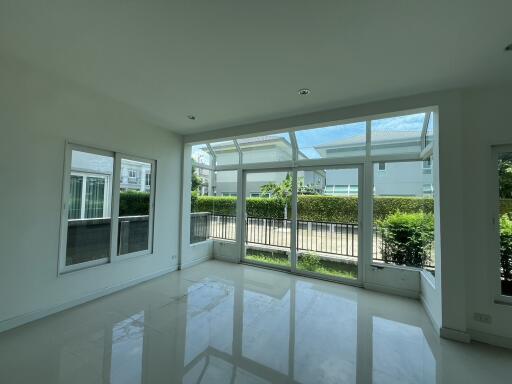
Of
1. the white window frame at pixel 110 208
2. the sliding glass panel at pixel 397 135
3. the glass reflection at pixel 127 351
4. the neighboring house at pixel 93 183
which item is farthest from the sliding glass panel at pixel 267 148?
the glass reflection at pixel 127 351

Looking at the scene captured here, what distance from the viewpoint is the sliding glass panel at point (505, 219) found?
2479 mm

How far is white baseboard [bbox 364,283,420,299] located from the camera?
340 centimetres

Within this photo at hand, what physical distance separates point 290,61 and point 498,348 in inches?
139

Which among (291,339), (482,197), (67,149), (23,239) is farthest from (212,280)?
(482,197)

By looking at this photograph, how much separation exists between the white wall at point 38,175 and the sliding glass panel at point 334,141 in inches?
119

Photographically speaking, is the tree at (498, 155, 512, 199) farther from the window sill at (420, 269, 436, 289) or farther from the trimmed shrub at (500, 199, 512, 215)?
the window sill at (420, 269, 436, 289)

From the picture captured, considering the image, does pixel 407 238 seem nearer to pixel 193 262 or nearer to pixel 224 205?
pixel 224 205

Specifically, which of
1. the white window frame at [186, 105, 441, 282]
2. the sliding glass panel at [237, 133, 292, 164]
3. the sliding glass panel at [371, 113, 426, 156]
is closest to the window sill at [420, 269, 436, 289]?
the white window frame at [186, 105, 441, 282]

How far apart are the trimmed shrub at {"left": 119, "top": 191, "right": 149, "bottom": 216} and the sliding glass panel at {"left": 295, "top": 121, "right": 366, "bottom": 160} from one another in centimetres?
295

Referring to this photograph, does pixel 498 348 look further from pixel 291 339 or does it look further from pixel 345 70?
pixel 345 70

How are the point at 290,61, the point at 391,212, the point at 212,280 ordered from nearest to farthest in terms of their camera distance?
the point at 290,61 < the point at 391,212 < the point at 212,280

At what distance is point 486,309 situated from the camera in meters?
2.43

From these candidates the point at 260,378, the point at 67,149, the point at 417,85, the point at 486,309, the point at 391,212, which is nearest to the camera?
the point at 260,378

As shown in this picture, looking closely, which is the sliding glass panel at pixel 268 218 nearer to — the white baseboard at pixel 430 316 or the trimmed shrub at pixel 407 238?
the trimmed shrub at pixel 407 238
